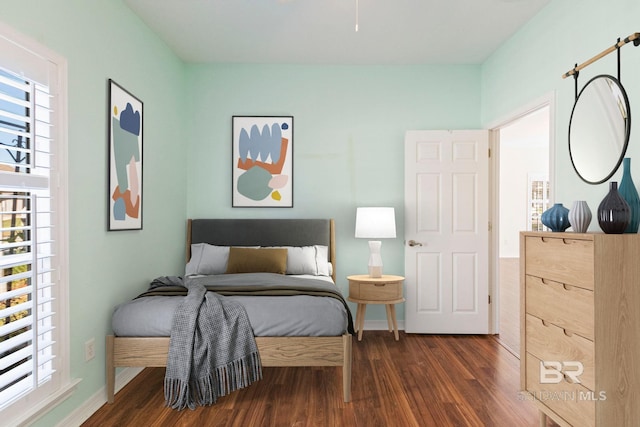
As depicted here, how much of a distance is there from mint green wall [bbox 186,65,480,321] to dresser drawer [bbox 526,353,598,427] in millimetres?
2383

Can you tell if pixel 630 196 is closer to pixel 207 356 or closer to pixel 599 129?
pixel 599 129

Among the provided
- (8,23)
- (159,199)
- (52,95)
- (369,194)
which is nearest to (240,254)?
(159,199)

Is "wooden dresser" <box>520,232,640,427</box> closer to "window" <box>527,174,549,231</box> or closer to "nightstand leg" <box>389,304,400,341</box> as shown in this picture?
"nightstand leg" <box>389,304,400,341</box>

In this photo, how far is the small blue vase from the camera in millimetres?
2693

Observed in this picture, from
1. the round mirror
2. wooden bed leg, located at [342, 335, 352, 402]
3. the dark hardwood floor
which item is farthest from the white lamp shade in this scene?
the round mirror

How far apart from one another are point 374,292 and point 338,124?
1859 millimetres

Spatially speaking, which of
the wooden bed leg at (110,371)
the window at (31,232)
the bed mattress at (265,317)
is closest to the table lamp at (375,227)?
the bed mattress at (265,317)

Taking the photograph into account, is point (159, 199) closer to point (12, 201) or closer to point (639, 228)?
point (12, 201)

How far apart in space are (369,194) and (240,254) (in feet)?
5.20

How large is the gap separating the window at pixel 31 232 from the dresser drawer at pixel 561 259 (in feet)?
8.99

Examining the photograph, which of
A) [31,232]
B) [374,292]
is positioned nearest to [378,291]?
[374,292]

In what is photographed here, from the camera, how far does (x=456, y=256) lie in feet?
16.1

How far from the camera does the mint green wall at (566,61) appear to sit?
2.66m

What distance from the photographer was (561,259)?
2.49 meters
